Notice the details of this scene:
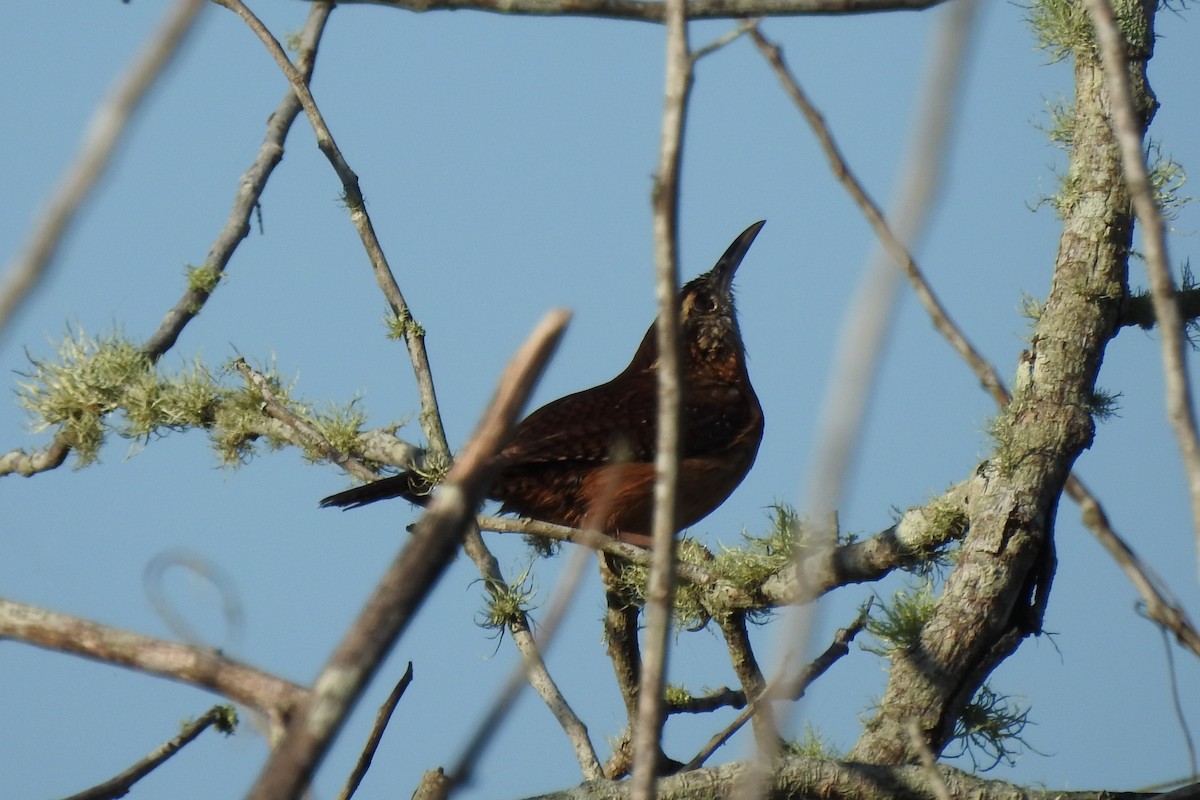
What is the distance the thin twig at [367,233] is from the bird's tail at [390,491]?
0.41 feet

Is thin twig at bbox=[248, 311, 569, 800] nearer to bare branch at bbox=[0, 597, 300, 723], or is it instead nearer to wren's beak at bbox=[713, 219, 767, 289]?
bare branch at bbox=[0, 597, 300, 723]

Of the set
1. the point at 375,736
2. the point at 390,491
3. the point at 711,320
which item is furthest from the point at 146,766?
the point at 711,320

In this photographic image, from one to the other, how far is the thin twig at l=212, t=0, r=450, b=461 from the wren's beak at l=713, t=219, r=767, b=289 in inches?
81.3

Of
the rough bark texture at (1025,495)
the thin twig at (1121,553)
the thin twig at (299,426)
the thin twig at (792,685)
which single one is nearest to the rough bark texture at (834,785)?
Answer: the thin twig at (792,685)

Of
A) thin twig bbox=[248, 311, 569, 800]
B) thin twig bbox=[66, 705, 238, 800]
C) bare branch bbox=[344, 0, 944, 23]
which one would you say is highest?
bare branch bbox=[344, 0, 944, 23]

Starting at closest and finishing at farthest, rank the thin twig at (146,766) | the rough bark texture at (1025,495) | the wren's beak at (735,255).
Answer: the thin twig at (146,766), the rough bark texture at (1025,495), the wren's beak at (735,255)

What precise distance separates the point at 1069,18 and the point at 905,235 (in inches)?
90.5

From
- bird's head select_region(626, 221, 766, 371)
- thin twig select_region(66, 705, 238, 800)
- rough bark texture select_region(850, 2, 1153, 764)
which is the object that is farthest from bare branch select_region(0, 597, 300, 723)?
bird's head select_region(626, 221, 766, 371)

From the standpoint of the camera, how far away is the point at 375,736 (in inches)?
76.0

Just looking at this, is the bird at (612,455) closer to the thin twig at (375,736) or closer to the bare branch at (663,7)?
the thin twig at (375,736)

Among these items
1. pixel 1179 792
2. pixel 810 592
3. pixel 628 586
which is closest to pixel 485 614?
pixel 628 586

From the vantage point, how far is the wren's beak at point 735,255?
17.9 ft

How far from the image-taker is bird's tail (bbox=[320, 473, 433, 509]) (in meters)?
3.63

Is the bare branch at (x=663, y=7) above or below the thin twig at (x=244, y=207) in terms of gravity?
below
